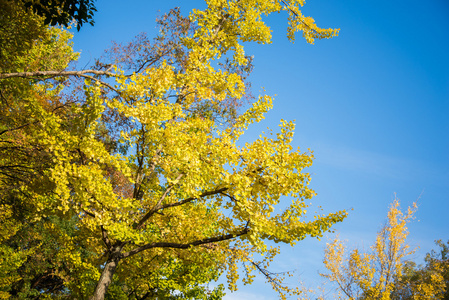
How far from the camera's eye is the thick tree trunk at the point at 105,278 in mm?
7504

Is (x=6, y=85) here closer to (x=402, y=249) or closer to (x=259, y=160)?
(x=259, y=160)

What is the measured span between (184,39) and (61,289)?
18225 millimetres

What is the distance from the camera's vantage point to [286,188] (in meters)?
7.02

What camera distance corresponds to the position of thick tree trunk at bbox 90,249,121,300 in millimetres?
7504

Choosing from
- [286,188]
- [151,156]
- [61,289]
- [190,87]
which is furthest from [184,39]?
[61,289]

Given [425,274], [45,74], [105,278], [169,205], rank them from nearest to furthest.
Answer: [45,74]
[105,278]
[169,205]
[425,274]

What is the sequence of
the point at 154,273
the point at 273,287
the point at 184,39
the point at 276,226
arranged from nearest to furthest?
the point at 276,226 < the point at 273,287 < the point at 154,273 < the point at 184,39

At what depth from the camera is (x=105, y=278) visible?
25.3ft

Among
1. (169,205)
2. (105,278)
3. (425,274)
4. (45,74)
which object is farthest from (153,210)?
(425,274)

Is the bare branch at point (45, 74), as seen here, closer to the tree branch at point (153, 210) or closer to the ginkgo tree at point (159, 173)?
the ginkgo tree at point (159, 173)

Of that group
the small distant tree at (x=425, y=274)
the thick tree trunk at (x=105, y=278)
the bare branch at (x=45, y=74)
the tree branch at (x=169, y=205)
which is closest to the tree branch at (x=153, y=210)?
the tree branch at (x=169, y=205)

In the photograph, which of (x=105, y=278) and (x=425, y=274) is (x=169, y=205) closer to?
(x=105, y=278)

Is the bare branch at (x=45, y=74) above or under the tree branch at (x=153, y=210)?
above

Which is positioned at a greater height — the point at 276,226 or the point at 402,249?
the point at 402,249
